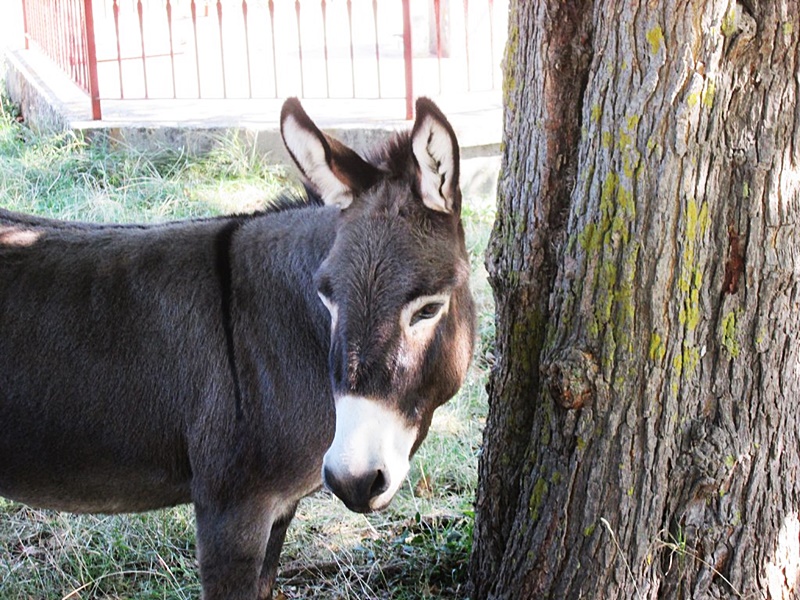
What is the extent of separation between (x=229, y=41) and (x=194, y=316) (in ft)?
39.9

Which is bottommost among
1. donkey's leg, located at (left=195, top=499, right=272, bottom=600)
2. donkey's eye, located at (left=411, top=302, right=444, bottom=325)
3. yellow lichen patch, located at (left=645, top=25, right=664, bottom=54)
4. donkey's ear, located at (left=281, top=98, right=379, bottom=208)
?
donkey's leg, located at (left=195, top=499, right=272, bottom=600)

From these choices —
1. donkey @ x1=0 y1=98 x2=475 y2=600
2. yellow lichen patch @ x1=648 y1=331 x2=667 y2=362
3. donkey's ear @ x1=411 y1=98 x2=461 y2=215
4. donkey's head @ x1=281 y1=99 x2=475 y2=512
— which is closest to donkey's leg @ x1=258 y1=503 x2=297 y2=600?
donkey @ x1=0 y1=98 x2=475 y2=600

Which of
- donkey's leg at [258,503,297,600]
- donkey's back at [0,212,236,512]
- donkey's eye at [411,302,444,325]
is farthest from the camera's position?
donkey's leg at [258,503,297,600]

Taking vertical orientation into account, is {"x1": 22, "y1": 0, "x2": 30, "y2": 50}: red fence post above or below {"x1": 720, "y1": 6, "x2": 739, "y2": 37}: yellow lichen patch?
above

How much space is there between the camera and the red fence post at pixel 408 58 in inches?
337

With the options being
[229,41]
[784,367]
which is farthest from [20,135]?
[784,367]

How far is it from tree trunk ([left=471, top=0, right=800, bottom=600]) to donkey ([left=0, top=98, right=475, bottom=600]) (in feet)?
1.21

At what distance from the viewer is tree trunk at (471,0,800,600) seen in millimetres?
2885

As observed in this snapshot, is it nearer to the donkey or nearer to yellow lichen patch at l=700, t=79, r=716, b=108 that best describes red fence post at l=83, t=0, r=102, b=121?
the donkey

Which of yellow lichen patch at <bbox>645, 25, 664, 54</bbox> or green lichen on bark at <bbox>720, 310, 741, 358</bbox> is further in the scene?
green lichen on bark at <bbox>720, 310, 741, 358</bbox>

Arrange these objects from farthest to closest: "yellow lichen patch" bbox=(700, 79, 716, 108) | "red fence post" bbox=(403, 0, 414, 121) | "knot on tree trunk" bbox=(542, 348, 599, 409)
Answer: "red fence post" bbox=(403, 0, 414, 121) < "knot on tree trunk" bbox=(542, 348, 599, 409) < "yellow lichen patch" bbox=(700, 79, 716, 108)

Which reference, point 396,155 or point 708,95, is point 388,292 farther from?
point 708,95

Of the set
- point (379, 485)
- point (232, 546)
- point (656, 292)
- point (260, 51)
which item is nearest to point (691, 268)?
point (656, 292)

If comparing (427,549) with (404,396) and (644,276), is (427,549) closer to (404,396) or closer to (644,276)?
(404,396)
